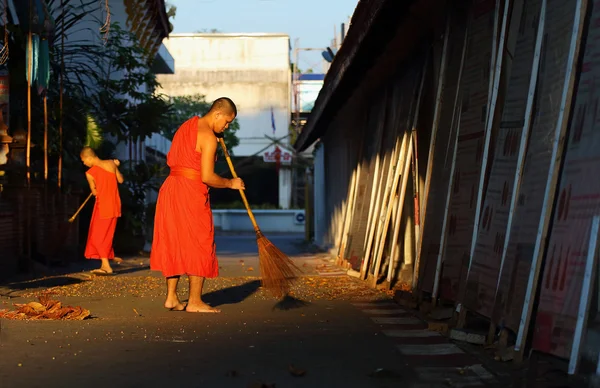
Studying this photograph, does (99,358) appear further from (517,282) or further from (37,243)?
(37,243)

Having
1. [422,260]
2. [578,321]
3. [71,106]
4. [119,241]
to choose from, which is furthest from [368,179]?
[578,321]

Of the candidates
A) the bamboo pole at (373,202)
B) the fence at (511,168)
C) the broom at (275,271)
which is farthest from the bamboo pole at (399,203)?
the broom at (275,271)

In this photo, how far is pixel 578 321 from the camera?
14.1 ft

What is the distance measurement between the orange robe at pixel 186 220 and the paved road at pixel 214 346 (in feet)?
1.42

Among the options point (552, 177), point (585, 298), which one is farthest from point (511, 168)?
point (585, 298)

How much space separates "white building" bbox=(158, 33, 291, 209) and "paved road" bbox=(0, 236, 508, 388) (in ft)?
130

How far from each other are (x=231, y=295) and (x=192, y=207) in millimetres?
2075

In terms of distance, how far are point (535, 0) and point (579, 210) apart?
1981 mm

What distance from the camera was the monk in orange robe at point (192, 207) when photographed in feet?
24.5

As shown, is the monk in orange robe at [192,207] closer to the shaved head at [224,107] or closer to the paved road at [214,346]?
the shaved head at [224,107]

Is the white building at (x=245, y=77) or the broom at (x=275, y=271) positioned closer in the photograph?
the broom at (x=275, y=271)

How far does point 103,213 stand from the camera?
1269 centimetres

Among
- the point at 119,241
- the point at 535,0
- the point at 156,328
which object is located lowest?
the point at 119,241

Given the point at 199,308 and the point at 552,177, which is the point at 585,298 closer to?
the point at 552,177
